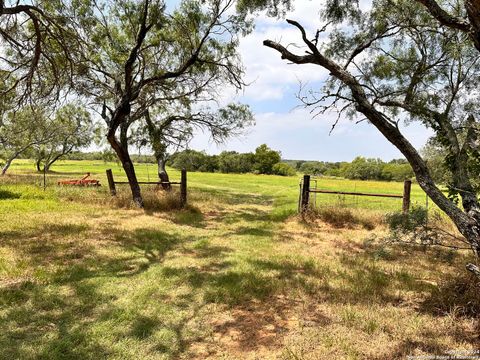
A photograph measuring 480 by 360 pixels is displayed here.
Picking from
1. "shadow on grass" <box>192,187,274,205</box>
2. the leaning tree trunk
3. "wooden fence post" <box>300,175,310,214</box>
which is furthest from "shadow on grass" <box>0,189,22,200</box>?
the leaning tree trunk

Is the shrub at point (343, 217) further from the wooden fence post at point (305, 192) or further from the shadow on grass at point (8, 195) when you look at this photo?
the shadow on grass at point (8, 195)

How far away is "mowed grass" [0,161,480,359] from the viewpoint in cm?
345

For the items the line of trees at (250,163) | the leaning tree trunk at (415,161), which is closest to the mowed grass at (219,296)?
the leaning tree trunk at (415,161)

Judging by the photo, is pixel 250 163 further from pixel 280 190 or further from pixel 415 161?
pixel 415 161

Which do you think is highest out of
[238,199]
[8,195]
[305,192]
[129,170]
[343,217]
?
[129,170]

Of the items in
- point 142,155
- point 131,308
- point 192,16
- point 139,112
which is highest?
point 192,16

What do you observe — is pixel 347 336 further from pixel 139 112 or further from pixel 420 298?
pixel 139 112

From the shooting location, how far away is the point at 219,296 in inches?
191

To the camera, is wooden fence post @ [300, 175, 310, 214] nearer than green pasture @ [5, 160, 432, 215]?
Yes

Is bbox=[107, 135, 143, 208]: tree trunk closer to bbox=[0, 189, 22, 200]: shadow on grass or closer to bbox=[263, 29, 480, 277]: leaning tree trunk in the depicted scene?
bbox=[0, 189, 22, 200]: shadow on grass

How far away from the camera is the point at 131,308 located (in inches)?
170

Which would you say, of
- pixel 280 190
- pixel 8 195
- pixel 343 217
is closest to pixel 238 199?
pixel 343 217

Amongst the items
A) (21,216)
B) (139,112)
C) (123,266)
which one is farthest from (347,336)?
(139,112)

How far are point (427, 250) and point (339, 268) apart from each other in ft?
10.5
